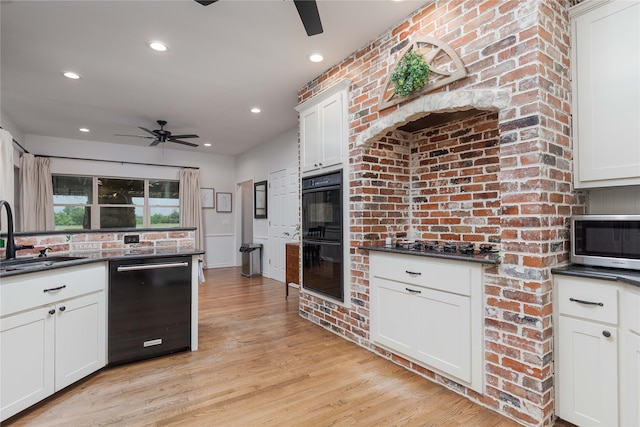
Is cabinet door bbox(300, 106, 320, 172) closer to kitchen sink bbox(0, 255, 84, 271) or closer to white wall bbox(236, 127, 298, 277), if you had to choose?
white wall bbox(236, 127, 298, 277)

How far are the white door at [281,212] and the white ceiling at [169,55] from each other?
46.6 inches

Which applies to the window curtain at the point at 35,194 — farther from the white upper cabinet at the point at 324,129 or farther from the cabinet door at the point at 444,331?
the cabinet door at the point at 444,331

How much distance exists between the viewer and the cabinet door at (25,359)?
1.82 m

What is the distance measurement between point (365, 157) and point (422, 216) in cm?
80

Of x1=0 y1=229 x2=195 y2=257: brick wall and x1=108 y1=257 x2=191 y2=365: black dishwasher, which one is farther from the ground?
x1=0 y1=229 x2=195 y2=257: brick wall

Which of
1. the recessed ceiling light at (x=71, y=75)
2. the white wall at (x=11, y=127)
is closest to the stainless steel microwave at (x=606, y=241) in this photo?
the recessed ceiling light at (x=71, y=75)

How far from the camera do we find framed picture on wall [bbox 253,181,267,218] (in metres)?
6.63

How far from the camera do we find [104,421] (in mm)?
1878

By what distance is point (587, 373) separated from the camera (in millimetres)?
1699

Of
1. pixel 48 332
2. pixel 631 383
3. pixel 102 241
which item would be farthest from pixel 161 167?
pixel 631 383

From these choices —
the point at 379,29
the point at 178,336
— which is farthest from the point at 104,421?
the point at 379,29

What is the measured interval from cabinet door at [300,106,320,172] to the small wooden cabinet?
1.43m

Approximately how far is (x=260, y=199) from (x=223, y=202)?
4.99 ft

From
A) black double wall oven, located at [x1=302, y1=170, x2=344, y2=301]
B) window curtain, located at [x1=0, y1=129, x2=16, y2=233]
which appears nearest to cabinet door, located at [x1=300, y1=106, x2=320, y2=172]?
black double wall oven, located at [x1=302, y1=170, x2=344, y2=301]
